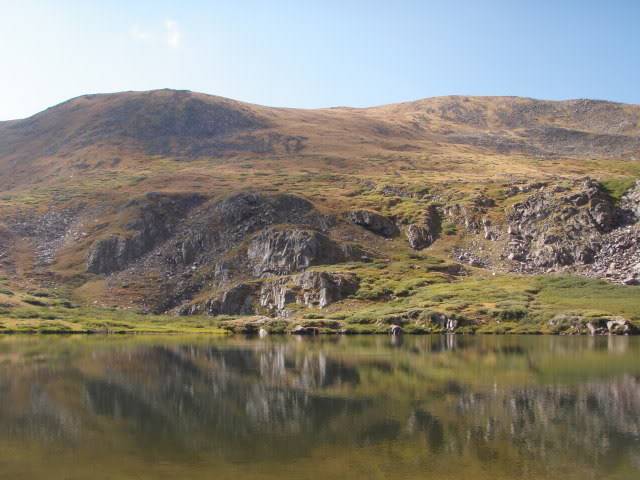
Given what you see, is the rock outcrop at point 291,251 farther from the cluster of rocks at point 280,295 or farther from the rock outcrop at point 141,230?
the rock outcrop at point 141,230

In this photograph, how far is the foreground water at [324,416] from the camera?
29188mm

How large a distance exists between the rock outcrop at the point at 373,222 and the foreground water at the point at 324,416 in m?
104

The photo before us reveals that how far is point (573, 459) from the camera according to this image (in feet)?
98.9

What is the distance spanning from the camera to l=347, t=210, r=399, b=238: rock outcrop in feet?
601

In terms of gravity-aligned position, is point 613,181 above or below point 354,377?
above

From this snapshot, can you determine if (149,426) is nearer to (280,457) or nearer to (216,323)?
Result: (280,457)

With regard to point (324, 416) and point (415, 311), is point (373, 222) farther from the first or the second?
point (324, 416)

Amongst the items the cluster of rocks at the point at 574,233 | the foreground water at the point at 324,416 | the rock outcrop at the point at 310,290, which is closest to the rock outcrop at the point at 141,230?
the rock outcrop at the point at 310,290

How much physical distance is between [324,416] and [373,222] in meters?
145

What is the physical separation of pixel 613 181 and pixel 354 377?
154 metres

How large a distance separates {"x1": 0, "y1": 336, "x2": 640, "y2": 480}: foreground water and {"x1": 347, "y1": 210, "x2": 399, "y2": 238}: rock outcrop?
342 feet

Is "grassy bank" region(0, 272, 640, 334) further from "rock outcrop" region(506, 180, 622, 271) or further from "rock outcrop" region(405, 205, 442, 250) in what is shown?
"rock outcrop" region(405, 205, 442, 250)

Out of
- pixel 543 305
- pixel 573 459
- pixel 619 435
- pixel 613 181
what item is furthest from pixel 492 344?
pixel 613 181

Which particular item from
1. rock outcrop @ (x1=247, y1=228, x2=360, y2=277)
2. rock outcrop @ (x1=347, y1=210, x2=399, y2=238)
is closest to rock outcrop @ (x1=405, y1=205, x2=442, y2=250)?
rock outcrop @ (x1=347, y1=210, x2=399, y2=238)
